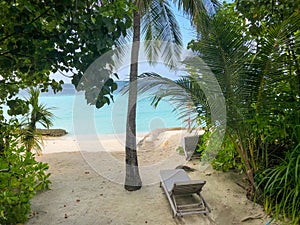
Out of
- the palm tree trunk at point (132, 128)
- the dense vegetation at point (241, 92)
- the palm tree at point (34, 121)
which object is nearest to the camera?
the dense vegetation at point (241, 92)

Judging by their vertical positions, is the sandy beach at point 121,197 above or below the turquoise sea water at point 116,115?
below

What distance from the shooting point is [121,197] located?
339 cm

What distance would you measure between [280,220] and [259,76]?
5.43ft

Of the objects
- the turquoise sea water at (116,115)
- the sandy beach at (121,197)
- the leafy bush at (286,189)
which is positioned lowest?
the sandy beach at (121,197)

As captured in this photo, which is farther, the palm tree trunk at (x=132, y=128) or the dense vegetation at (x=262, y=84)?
the palm tree trunk at (x=132, y=128)

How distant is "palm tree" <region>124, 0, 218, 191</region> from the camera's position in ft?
11.6

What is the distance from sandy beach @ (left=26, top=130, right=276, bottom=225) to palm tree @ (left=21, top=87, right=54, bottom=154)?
688 mm

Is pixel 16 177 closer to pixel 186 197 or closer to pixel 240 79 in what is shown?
pixel 186 197

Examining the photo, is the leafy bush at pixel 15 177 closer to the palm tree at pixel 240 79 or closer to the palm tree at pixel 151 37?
the palm tree at pixel 240 79

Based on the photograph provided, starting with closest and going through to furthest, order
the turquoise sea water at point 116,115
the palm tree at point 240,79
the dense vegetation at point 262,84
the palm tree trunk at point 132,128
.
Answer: the dense vegetation at point 262,84, the palm tree at point 240,79, the turquoise sea water at point 116,115, the palm tree trunk at point 132,128

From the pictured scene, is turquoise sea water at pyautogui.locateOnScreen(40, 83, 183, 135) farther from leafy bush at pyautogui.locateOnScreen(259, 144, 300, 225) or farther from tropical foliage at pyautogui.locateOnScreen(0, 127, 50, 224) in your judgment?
leafy bush at pyautogui.locateOnScreen(259, 144, 300, 225)

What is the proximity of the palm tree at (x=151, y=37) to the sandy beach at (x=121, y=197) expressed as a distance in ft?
1.33

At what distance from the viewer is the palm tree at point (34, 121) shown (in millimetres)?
4215

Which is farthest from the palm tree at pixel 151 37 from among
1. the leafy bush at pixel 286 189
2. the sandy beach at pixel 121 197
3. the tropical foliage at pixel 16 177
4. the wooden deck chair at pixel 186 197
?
the leafy bush at pixel 286 189
